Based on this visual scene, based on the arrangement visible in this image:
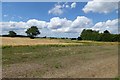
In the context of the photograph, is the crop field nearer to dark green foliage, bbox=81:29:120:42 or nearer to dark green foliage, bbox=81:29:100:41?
dark green foliage, bbox=81:29:120:42

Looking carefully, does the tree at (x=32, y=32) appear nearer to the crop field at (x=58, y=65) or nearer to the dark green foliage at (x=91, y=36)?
the dark green foliage at (x=91, y=36)

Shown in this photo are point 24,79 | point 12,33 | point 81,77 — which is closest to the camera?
point 24,79

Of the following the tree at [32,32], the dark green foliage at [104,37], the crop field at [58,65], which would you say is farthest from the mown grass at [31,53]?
the dark green foliage at [104,37]

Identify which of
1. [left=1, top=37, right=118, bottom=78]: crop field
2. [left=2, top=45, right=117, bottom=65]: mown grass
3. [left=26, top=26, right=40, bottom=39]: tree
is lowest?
[left=1, top=37, right=118, bottom=78]: crop field

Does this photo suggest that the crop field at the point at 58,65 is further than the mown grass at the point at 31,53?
No

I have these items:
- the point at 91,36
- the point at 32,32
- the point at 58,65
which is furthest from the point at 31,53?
the point at 91,36

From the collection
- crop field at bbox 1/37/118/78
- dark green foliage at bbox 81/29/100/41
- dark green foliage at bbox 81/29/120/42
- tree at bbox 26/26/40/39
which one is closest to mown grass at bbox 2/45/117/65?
crop field at bbox 1/37/118/78

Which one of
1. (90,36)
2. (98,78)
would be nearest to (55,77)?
(98,78)

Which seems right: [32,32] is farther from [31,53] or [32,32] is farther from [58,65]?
[58,65]

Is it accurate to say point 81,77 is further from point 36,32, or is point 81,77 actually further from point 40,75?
point 36,32

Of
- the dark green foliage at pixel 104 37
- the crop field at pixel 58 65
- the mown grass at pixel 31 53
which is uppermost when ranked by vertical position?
the dark green foliage at pixel 104 37

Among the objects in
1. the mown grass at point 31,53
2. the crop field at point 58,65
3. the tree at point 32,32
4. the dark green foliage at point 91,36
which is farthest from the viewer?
the dark green foliage at point 91,36

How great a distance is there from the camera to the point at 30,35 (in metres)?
120

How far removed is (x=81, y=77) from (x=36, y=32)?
347 feet
